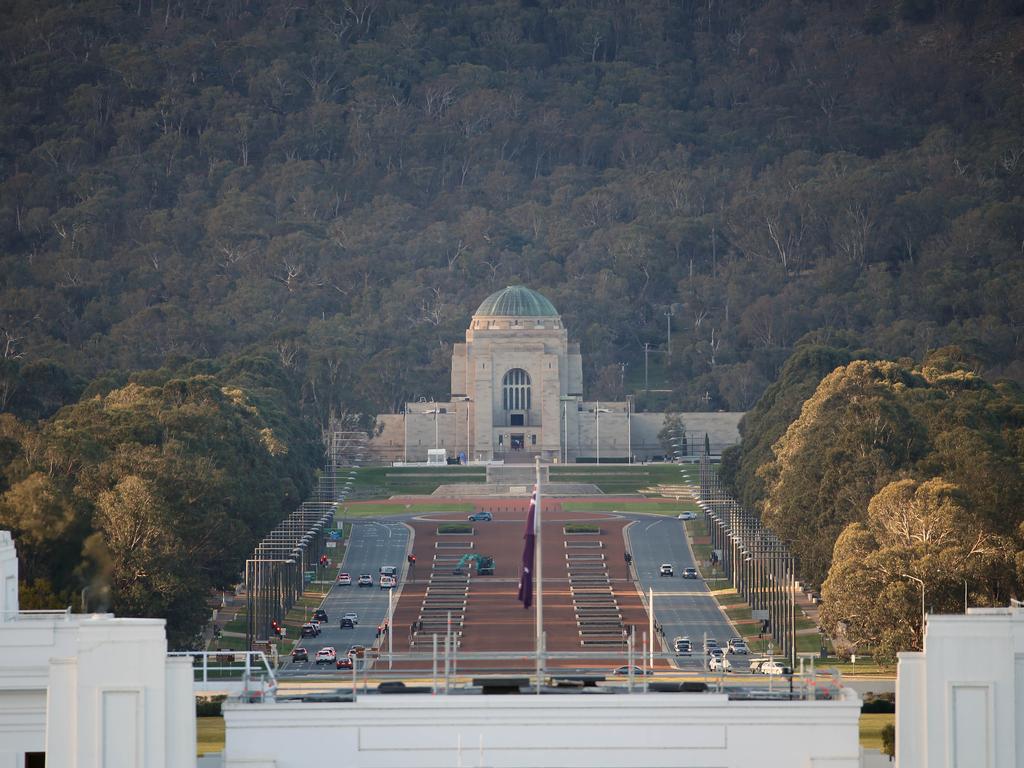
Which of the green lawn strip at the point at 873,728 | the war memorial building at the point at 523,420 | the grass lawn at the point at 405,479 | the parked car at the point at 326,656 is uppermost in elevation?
the war memorial building at the point at 523,420

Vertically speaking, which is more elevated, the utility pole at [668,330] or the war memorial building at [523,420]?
the utility pole at [668,330]

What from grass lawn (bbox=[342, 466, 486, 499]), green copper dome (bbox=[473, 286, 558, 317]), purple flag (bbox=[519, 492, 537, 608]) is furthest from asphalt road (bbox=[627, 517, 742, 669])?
green copper dome (bbox=[473, 286, 558, 317])

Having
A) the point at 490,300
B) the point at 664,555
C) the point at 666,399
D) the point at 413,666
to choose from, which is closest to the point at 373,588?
the point at 664,555

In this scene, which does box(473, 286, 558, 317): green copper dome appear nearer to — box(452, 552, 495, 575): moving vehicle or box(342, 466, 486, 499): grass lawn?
box(342, 466, 486, 499): grass lawn

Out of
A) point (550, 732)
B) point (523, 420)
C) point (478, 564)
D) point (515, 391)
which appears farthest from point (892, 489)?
point (515, 391)

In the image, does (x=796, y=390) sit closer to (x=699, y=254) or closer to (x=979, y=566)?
(x=979, y=566)

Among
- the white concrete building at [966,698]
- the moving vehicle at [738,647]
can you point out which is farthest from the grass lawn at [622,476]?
the white concrete building at [966,698]

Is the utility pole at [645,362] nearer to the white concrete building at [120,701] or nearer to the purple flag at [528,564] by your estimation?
the purple flag at [528,564]

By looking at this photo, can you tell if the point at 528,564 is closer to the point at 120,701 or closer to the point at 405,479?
the point at 120,701
